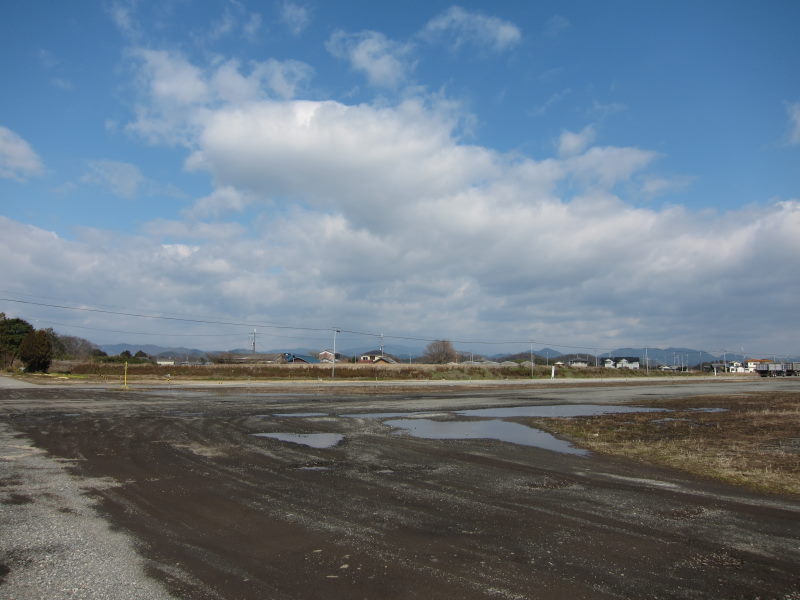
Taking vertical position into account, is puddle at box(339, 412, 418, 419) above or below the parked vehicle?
above

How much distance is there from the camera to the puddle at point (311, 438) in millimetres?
14221

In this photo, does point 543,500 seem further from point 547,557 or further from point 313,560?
point 313,560

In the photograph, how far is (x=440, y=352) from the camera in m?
148

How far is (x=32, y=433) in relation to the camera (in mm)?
15273

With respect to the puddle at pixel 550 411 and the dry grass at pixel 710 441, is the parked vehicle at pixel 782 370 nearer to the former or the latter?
the puddle at pixel 550 411

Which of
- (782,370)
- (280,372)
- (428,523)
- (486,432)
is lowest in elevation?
(782,370)

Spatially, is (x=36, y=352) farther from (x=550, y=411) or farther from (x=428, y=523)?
(x=428, y=523)

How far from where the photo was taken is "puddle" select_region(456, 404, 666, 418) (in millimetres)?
23938

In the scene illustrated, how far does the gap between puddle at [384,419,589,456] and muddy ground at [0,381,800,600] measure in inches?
67.4

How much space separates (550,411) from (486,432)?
977 cm

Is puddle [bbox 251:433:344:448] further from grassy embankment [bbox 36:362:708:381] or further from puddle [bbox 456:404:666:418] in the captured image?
grassy embankment [bbox 36:362:708:381]

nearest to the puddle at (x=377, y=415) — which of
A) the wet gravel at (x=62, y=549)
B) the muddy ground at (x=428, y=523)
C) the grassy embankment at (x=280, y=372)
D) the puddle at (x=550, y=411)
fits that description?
the puddle at (x=550, y=411)

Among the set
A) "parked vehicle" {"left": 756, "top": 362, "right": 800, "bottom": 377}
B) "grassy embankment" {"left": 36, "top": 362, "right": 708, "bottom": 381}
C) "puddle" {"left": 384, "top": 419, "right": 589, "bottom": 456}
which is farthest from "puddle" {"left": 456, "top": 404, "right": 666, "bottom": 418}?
"parked vehicle" {"left": 756, "top": 362, "right": 800, "bottom": 377}

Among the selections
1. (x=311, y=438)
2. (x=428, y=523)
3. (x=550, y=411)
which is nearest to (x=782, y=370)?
(x=550, y=411)
